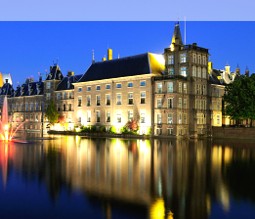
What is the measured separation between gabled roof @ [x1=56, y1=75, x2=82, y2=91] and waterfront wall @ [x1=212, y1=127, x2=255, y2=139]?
39668 millimetres

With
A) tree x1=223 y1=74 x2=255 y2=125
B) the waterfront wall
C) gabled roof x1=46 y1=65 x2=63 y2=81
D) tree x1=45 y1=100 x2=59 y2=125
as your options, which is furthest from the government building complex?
gabled roof x1=46 y1=65 x2=63 y2=81

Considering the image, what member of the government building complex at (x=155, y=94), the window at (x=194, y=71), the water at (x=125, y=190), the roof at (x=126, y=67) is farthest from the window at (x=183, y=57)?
the water at (x=125, y=190)

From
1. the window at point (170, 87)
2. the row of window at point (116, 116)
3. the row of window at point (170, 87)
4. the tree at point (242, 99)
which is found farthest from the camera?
the row of window at point (116, 116)

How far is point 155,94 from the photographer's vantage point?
72125 mm

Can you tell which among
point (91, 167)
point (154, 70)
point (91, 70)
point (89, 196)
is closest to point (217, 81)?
point (154, 70)

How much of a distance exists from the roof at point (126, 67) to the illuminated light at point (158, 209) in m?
58.8

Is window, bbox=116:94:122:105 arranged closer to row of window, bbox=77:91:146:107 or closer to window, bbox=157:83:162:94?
row of window, bbox=77:91:146:107

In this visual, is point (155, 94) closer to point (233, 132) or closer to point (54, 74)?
point (233, 132)

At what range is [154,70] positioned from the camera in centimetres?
7375

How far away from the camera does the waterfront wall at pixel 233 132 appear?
66088mm

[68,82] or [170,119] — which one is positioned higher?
[68,82]

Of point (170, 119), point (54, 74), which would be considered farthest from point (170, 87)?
point (54, 74)

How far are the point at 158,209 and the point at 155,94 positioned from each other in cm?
5854

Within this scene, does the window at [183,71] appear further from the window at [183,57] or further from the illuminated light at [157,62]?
the illuminated light at [157,62]
